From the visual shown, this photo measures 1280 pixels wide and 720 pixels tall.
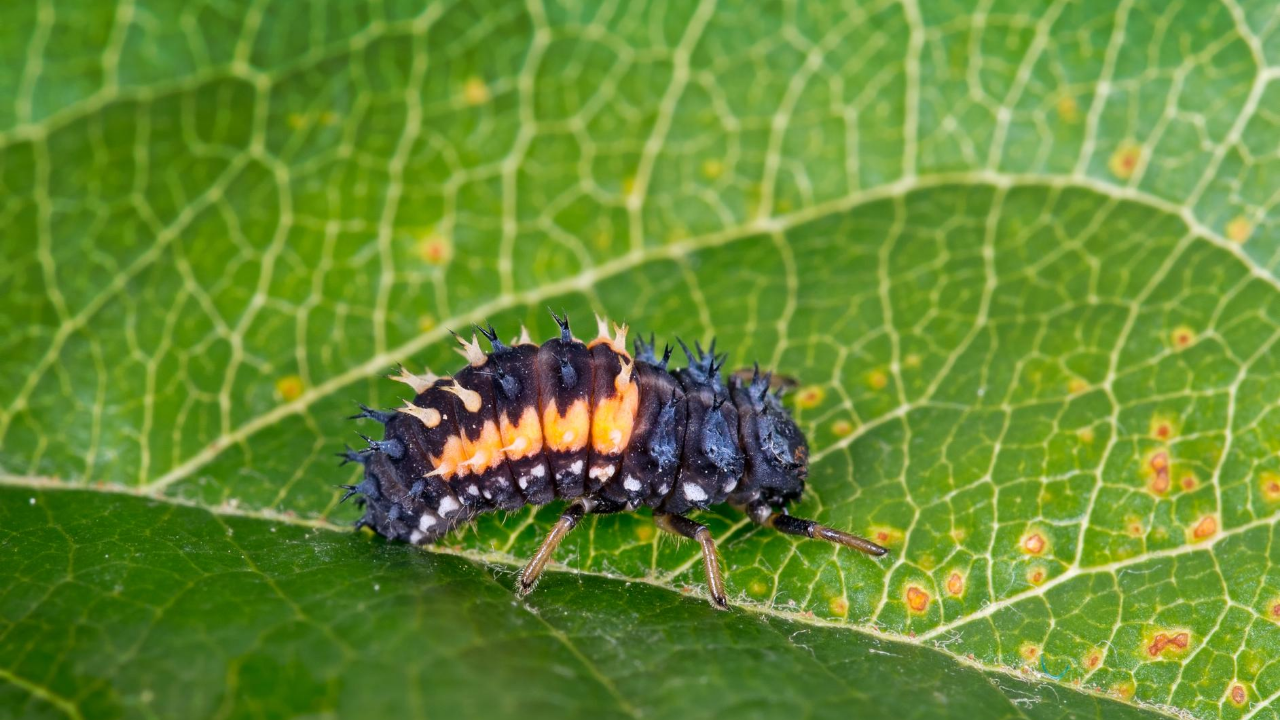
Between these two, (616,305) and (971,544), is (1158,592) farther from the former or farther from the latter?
(616,305)

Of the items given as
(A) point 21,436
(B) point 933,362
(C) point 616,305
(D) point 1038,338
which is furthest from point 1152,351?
(A) point 21,436

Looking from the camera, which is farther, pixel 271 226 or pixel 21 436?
pixel 271 226

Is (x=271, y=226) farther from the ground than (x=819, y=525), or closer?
farther from the ground

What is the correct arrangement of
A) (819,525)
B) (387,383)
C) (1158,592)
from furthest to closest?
(387,383) < (819,525) < (1158,592)

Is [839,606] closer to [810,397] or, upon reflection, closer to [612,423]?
[810,397]

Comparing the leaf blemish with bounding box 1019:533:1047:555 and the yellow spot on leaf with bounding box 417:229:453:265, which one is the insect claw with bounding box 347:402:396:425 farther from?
the leaf blemish with bounding box 1019:533:1047:555

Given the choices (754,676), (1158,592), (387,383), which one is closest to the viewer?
(754,676)

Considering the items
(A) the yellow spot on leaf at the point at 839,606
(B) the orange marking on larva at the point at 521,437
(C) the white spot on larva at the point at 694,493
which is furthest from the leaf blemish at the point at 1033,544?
(B) the orange marking on larva at the point at 521,437
